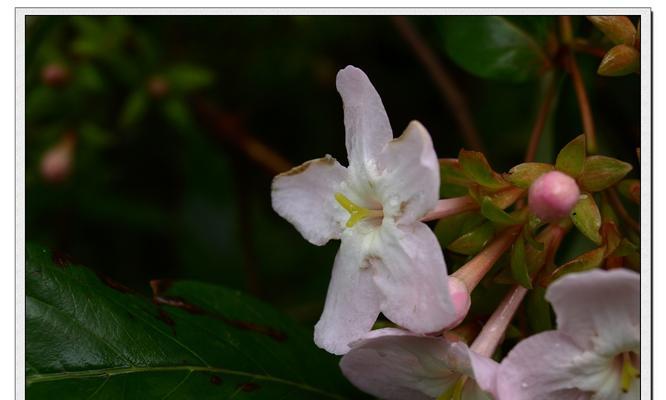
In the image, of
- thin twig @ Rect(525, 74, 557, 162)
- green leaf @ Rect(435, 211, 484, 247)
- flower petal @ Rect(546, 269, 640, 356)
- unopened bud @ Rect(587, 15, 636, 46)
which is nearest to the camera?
flower petal @ Rect(546, 269, 640, 356)

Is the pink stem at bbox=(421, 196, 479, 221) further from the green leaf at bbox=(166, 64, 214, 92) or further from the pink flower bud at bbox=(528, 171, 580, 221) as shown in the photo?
the green leaf at bbox=(166, 64, 214, 92)

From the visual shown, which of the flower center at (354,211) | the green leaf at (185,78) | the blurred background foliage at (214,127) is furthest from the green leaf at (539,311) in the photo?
the green leaf at (185,78)

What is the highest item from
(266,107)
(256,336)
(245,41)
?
(245,41)

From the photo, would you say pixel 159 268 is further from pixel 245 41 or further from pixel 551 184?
pixel 551 184

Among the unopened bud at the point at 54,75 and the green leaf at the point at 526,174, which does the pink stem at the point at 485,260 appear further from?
the unopened bud at the point at 54,75

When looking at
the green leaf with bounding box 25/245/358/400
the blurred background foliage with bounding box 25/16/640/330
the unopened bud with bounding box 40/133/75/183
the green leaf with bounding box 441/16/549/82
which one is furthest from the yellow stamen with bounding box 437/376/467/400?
the unopened bud with bounding box 40/133/75/183

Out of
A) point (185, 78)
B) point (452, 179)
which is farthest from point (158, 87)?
point (452, 179)

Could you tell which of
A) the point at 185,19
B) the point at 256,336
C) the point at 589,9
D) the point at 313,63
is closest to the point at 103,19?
the point at 185,19
